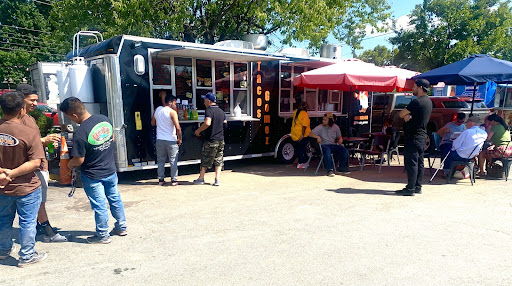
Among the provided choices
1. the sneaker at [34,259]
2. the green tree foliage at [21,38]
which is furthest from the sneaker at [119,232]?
the green tree foliage at [21,38]

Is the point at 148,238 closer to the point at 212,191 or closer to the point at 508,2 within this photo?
the point at 212,191

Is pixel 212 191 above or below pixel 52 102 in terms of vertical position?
below

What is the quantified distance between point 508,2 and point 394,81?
904 inches

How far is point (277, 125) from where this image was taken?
892cm

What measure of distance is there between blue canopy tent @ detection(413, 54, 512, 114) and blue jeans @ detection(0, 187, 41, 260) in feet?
24.3

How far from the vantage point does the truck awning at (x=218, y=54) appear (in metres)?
6.57

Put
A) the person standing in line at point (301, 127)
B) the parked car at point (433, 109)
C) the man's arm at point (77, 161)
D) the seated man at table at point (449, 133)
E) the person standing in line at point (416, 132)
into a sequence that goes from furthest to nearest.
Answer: the parked car at point (433, 109), the person standing in line at point (301, 127), the seated man at table at point (449, 133), the person standing in line at point (416, 132), the man's arm at point (77, 161)

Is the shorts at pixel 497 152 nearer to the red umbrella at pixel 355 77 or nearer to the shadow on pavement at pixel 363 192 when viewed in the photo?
the red umbrella at pixel 355 77

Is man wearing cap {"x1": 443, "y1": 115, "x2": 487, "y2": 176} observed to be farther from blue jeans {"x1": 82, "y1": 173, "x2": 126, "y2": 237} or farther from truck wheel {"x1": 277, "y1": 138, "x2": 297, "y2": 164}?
blue jeans {"x1": 82, "y1": 173, "x2": 126, "y2": 237}

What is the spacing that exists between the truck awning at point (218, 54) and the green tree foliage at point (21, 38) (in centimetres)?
2484

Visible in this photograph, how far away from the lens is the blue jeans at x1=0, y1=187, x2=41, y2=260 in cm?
327

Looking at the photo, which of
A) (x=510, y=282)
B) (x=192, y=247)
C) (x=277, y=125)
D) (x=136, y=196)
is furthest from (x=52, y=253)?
(x=277, y=125)

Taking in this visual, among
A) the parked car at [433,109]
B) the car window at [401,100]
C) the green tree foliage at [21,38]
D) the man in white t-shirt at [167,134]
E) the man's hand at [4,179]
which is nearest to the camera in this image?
the man's hand at [4,179]

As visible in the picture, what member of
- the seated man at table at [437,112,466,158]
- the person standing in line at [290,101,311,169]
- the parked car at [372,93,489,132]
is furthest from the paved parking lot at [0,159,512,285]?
the parked car at [372,93,489,132]
